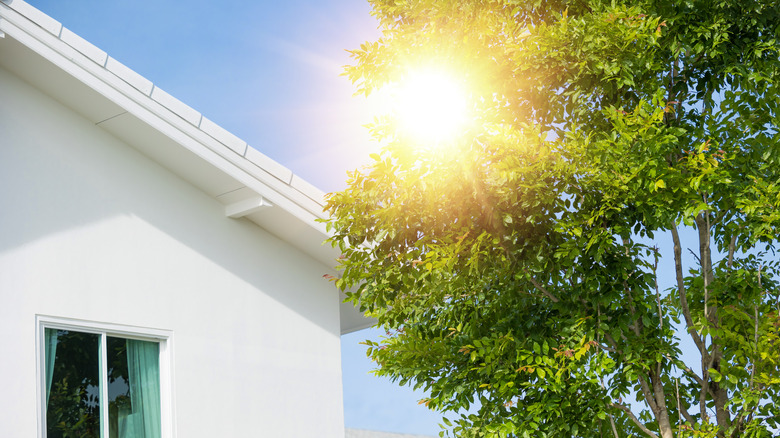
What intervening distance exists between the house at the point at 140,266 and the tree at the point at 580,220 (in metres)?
1.22

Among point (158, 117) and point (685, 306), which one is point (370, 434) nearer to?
point (158, 117)

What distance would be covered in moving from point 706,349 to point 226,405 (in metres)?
4.78

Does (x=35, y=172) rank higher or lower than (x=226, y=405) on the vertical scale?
higher

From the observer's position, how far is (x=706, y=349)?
18.4 ft

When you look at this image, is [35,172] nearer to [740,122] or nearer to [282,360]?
[282,360]

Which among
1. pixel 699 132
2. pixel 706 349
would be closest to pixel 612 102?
pixel 699 132

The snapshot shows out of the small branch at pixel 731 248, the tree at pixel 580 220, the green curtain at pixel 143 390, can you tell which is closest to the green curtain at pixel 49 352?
the green curtain at pixel 143 390

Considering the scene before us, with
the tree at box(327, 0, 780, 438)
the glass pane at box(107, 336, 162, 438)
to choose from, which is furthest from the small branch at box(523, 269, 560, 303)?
the glass pane at box(107, 336, 162, 438)

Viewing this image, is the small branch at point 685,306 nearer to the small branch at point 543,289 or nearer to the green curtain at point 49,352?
the small branch at point 543,289

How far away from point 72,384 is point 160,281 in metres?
1.33

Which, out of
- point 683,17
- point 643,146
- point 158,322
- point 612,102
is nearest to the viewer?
point 643,146

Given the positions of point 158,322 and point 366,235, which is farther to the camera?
point 158,322

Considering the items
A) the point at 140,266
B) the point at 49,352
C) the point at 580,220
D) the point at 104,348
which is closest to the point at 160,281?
the point at 140,266

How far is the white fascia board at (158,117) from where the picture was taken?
21.8ft
